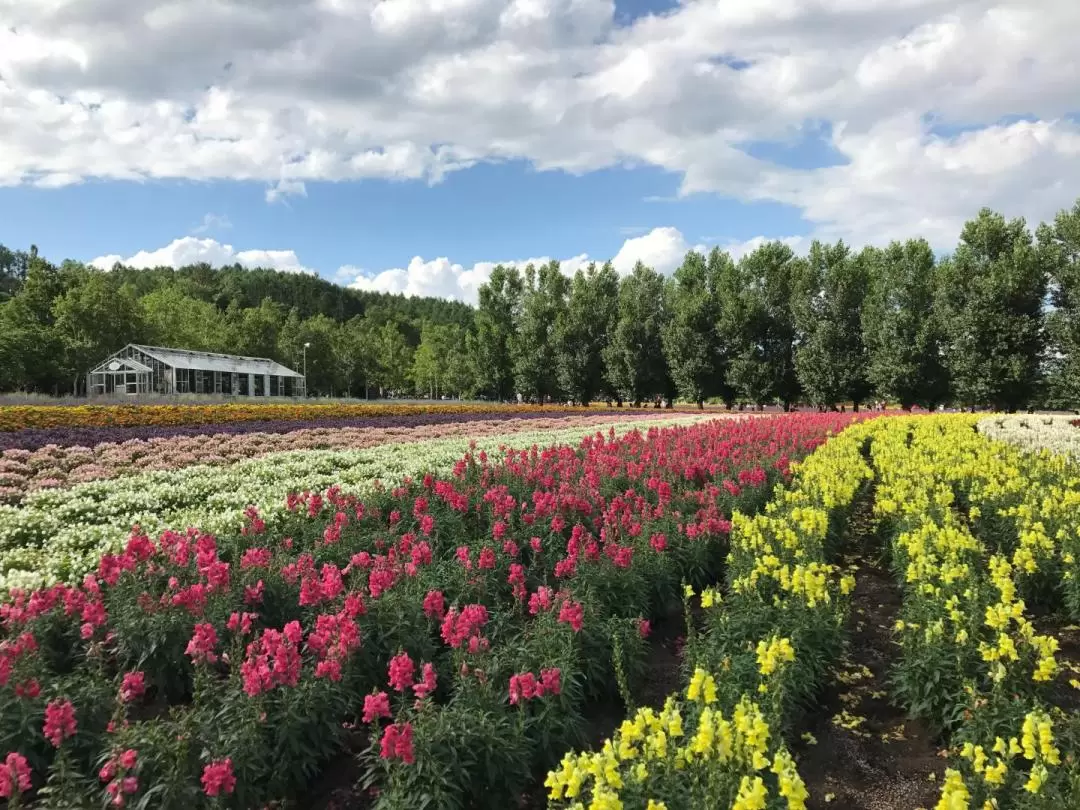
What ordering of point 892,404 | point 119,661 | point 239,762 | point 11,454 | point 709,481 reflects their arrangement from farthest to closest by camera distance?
point 892,404 → point 11,454 → point 709,481 → point 119,661 → point 239,762

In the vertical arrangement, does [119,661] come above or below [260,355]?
below

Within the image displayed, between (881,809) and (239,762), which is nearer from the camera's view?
(239,762)

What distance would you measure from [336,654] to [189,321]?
74254mm

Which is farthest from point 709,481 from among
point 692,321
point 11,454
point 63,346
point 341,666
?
point 63,346

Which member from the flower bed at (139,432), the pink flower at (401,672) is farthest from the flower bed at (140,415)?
the pink flower at (401,672)

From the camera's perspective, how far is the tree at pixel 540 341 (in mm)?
53781

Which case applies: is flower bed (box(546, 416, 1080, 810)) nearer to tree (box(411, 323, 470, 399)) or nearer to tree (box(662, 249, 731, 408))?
tree (box(662, 249, 731, 408))

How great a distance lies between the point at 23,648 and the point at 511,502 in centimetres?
433

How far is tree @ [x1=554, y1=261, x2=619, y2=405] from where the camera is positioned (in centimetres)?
5234

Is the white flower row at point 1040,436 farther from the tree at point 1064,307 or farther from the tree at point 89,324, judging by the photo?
the tree at point 89,324

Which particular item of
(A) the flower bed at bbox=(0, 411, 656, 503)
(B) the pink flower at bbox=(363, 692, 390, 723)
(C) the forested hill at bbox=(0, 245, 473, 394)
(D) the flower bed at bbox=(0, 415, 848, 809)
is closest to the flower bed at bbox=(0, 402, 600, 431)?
(A) the flower bed at bbox=(0, 411, 656, 503)

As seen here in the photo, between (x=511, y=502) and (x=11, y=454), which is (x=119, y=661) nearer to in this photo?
(x=511, y=502)

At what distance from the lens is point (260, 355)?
72188 mm

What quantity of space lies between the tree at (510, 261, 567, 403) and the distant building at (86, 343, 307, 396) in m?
22.0
